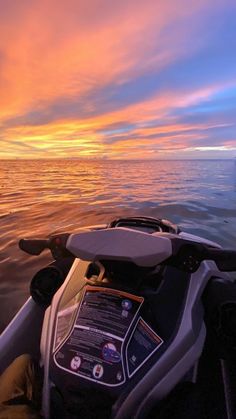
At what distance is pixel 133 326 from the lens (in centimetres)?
176

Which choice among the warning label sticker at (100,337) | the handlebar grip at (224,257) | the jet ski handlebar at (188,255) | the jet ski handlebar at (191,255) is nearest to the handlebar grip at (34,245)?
the jet ski handlebar at (191,255)

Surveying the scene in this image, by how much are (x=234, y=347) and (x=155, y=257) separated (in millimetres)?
1034

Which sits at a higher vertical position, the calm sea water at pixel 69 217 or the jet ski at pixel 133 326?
the jet ski at pixel 133 326

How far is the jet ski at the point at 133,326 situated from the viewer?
1.63 meters

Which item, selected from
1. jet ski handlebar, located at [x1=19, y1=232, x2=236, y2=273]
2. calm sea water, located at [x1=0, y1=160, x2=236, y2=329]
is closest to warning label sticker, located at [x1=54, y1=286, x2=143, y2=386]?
jet ski handlebar, located at [x1=19, y1=232, x2=236, y2=273]

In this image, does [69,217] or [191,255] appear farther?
[69,217]

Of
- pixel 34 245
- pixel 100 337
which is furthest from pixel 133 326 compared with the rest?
pixel 34 245

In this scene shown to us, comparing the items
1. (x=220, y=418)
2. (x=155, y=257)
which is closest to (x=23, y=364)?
(x=155, y=257)

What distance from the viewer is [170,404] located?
1.70 metres

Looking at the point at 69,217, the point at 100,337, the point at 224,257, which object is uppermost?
the point at 224,257

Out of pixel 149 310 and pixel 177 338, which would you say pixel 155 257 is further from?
pixel 177 338

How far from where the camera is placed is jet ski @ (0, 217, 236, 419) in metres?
1.63

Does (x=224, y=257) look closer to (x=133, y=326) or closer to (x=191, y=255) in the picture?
(x=191, y=255)

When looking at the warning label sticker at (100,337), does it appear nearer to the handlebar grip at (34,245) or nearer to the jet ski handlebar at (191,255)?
the jet ski handlebar at (191,255)
